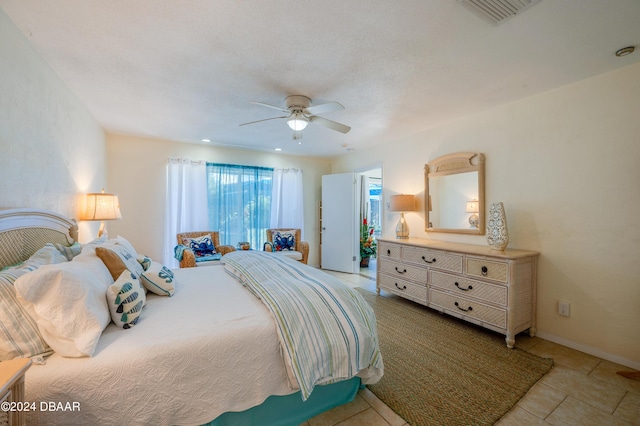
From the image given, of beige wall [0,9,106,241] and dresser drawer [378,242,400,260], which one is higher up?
beige wall [0,9,106,241]

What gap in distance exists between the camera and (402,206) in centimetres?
390

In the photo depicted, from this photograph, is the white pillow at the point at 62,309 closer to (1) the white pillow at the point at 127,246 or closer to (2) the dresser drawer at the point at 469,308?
(1) the white pillow at the point at 127,246

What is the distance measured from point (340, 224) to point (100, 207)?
378cm

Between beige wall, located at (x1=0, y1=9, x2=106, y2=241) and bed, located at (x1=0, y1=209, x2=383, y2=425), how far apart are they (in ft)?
0.89

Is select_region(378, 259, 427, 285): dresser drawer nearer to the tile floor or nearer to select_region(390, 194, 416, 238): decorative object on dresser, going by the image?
select_region(390, 194, 416, 238): decorative object on dresser

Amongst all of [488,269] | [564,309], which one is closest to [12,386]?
[488,269]

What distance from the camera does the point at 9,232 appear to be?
1580 millimetres

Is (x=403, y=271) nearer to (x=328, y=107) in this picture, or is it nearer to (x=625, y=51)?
(x=328, y=107)

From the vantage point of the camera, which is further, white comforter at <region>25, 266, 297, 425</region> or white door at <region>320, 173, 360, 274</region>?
white door at <region>320, 173, 360, 274</region>

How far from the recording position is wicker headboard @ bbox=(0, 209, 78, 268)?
1534mm

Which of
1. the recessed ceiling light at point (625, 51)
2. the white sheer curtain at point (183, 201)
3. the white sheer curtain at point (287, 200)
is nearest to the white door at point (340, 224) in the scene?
the white sheer curtain at point (287, 200)

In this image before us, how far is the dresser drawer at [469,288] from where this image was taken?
2.53 meters

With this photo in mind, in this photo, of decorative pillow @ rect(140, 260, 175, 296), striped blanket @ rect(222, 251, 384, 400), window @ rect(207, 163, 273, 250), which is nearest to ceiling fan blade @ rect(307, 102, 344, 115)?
striped blanket @ rect(222, 251, 384, 400)

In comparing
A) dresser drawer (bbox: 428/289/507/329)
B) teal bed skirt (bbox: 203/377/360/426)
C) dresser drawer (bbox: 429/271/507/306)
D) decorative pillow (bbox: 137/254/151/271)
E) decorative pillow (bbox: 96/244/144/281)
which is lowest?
teal bed skirt (bbox: 203/377/360/426)
